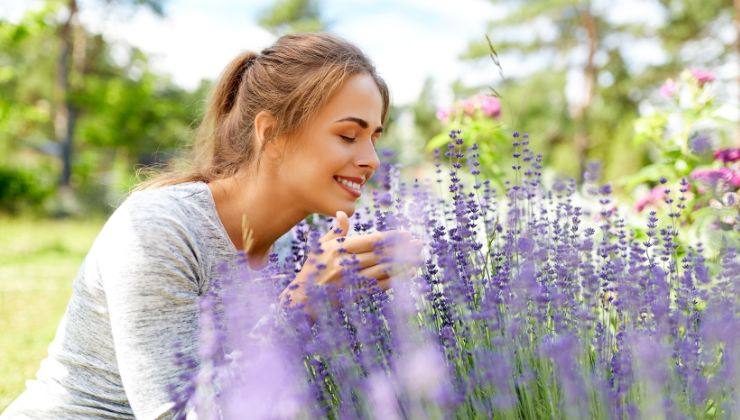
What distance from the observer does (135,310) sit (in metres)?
1.57

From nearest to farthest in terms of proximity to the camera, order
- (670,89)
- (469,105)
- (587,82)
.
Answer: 1. (670,89)
2. (469,105)
3. (587,82)

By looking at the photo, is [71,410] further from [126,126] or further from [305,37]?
[126,126]

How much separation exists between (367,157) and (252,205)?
1.31 ft

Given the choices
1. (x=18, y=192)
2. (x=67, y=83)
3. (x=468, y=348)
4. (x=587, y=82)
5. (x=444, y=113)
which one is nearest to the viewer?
(x=468, y=348)

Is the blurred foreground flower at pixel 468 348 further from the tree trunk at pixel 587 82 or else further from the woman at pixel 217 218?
the tree trunk at pixel 587 82

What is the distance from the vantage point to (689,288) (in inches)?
65.4

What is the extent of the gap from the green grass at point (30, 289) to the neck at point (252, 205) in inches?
77.8

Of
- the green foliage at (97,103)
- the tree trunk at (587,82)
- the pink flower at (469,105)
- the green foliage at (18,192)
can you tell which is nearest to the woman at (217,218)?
the pink flower at (469,105)

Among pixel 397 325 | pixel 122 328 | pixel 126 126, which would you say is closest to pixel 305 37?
pixel 122 328

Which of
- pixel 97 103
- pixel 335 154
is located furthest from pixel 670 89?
pixel 97 103

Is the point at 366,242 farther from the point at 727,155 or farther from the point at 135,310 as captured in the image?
the point at 727,155

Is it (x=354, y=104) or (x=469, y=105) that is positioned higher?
(x=469, y=105)

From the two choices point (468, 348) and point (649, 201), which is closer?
point (468, 348)

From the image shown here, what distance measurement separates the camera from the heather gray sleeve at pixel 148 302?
5.04 ft
